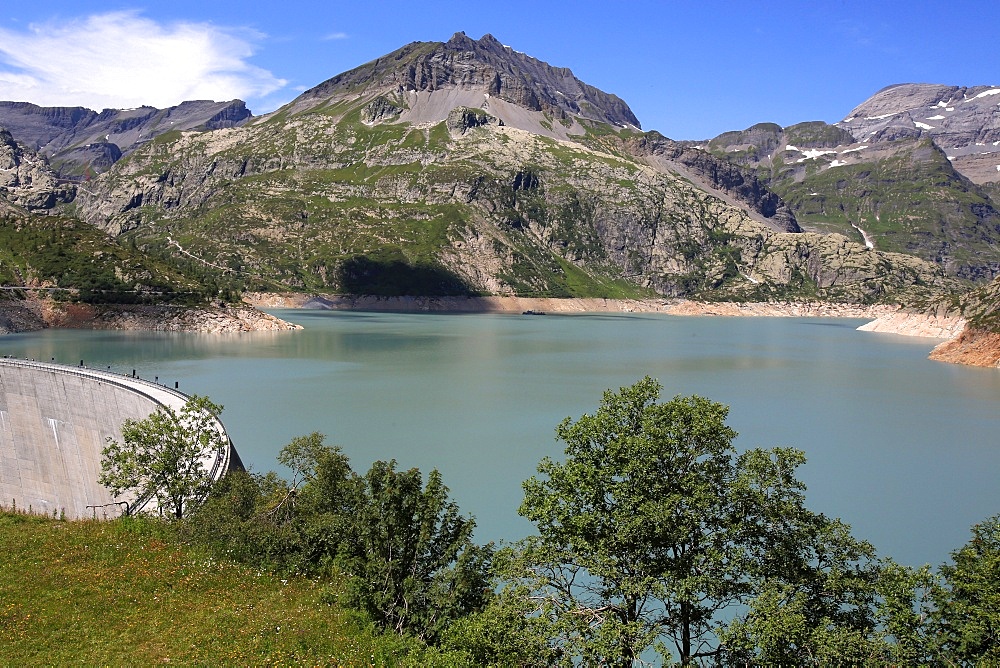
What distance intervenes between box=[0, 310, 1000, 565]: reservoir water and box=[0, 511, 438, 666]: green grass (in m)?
15.7

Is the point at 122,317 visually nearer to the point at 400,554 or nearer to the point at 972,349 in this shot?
the point at 400,554

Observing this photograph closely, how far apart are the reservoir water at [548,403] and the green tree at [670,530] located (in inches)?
646

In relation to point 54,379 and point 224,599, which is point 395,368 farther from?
point 224,599

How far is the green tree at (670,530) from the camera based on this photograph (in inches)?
765

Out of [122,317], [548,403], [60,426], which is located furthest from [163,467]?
[122,317]

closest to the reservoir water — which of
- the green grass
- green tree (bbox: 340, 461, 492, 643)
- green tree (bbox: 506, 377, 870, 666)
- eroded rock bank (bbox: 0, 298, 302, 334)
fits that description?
eroded rock bank (bbox: 0, 298, 302, 334)

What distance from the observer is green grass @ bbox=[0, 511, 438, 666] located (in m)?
18.1

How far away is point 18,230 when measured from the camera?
170500 millimetres

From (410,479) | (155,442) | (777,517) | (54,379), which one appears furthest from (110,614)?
(54,379)

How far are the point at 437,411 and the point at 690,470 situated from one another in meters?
57.2

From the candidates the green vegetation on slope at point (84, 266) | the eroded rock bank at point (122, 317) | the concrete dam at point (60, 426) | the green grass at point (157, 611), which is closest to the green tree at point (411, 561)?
the green grass at point (157, 611)

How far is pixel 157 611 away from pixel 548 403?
2544 inches

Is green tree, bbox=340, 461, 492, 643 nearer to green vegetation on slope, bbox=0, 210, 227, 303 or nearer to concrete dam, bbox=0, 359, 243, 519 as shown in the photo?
→ concrete dam, bbox=0, 359, 243, 519

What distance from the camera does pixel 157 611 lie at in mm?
20438
